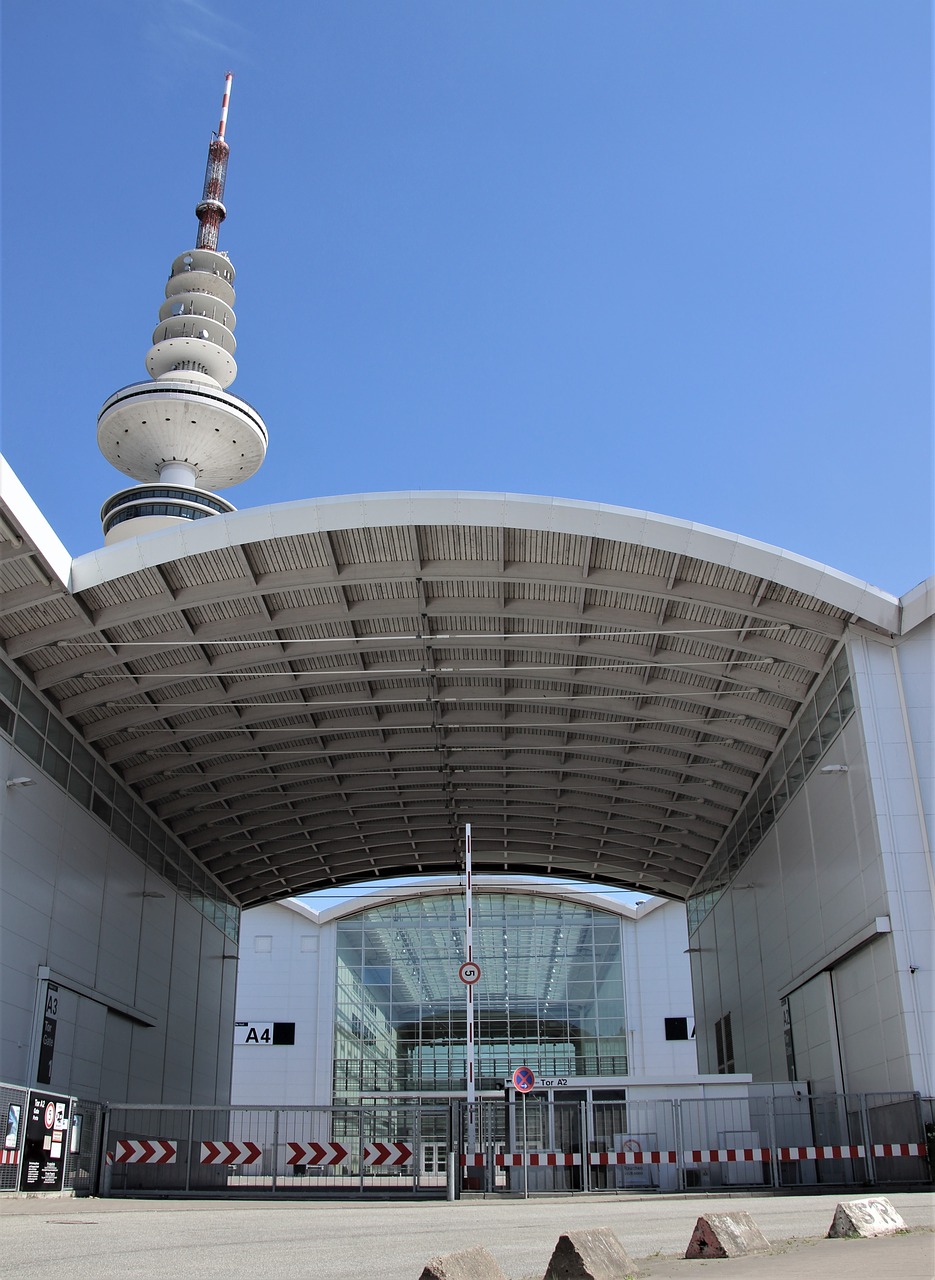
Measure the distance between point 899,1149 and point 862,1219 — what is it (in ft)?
43.6

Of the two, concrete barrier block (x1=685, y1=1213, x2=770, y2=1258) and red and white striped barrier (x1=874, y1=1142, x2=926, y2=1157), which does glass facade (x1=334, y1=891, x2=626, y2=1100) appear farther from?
concrete barrier block (x1=685, y1=1213, x2=770, y2=1258)

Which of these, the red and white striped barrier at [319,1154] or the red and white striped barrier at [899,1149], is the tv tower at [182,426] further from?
the red and white striped barrier at [899,1149]

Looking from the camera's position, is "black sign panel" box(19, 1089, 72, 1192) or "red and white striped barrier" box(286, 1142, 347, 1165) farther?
"red and white striped barrier" box(286, 1142, 347, 1165)

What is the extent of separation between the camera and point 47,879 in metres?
26.4

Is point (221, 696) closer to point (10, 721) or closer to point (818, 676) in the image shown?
point (10, 721)

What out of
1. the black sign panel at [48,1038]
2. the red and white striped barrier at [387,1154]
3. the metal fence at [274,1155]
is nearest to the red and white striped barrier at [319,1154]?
the metal fence at [274,1155]

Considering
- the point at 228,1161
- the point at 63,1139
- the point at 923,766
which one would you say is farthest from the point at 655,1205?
the point at 63,1139

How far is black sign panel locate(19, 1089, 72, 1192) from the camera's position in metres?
20.4

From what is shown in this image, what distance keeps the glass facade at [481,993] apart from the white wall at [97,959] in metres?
15.9

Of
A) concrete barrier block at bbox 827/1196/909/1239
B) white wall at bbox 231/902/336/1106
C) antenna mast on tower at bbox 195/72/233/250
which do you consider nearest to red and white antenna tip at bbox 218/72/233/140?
antenna mast on tower at bbox 195/72/233/250

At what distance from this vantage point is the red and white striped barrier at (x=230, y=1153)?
20906 millimetres

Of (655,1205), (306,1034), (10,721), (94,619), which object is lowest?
(655,1205)

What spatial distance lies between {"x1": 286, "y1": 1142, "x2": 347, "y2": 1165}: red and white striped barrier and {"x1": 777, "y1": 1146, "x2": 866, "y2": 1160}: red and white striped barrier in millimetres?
8296

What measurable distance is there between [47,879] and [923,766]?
1948 centimetres
